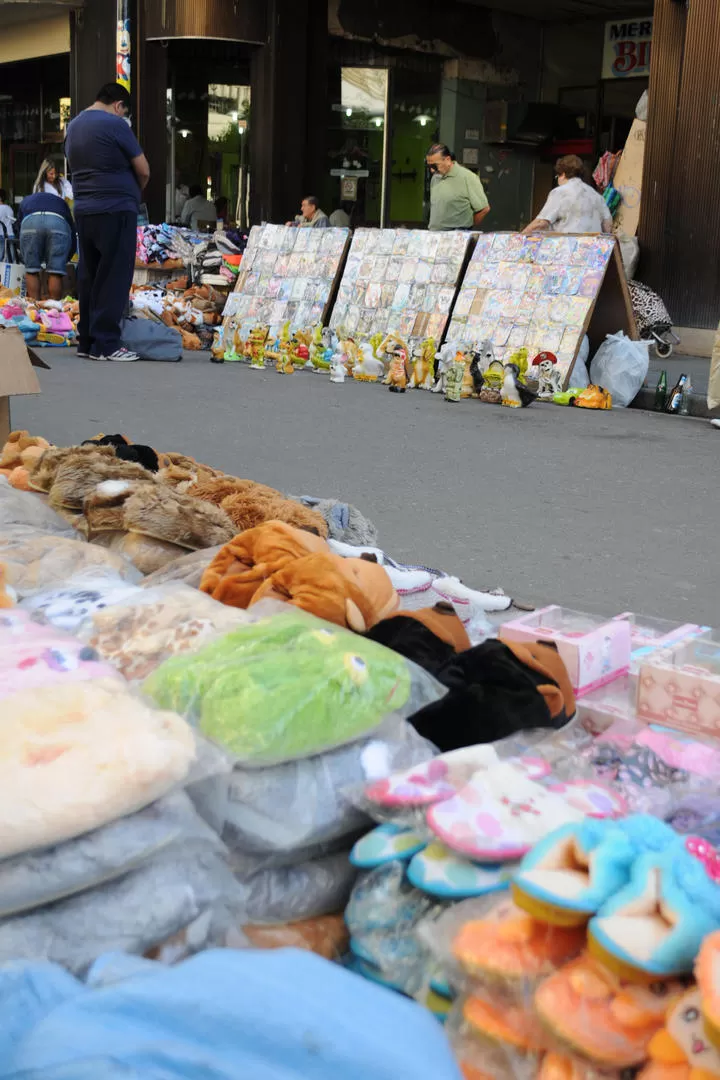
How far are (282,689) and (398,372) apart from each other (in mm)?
7285

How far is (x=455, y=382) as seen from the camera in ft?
27.4

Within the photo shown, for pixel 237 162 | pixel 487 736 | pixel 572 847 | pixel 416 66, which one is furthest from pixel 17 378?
pixel 416 66

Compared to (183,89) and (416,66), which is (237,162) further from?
(416,66)

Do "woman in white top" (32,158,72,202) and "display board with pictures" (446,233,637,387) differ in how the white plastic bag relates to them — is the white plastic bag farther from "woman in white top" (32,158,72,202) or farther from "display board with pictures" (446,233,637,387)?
"woman in white top" (32,158,72,202)

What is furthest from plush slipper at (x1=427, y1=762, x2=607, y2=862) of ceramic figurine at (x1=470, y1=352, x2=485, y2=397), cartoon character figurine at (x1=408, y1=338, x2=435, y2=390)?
cartoon character figurine at (x1=408, y1=338, x2=435, y2=390)

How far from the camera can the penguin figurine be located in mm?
8156

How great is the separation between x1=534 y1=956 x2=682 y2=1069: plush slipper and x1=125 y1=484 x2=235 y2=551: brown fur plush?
190 cm

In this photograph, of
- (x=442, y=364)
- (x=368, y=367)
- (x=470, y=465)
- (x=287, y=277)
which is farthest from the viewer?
(x=287, y=277)

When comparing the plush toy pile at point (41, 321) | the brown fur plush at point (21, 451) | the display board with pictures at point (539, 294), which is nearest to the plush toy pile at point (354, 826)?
the brown fur plush at point (21, 451)

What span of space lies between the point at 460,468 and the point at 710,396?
2.63 metres

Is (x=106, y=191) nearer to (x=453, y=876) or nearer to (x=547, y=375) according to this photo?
(x=547, y=375)

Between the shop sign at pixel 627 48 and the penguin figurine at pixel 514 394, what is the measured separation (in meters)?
10.1

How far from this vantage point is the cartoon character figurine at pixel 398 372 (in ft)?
28.9

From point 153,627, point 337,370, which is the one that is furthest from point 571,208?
point 153,627
